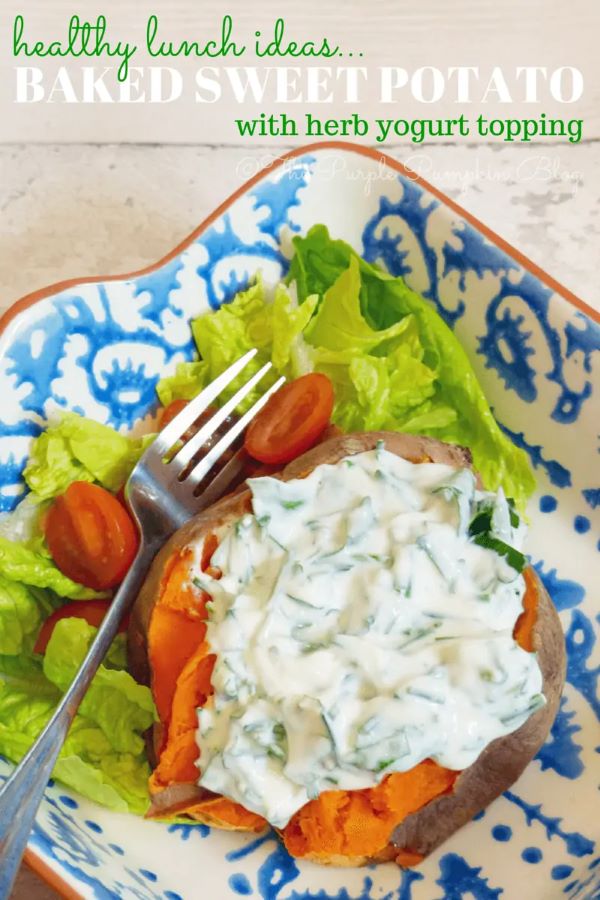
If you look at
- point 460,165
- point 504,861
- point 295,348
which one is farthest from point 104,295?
point 504,861

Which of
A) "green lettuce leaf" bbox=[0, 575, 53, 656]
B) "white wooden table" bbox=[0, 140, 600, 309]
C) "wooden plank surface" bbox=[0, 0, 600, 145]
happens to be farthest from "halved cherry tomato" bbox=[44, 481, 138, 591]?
"wooden plank surface" bbox=[0, 0, 600, 145]

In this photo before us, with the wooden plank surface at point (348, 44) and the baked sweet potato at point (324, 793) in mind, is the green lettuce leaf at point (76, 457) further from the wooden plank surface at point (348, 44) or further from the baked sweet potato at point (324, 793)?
the wooden plank surface at point (348, 44)

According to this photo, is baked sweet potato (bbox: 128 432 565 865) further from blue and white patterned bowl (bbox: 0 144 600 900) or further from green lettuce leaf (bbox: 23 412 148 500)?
green lettuce leaf (bbox: 23 412 148 500)

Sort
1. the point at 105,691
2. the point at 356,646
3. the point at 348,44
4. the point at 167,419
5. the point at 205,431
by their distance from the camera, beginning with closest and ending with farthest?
the point at 356,646 → the point at 105,691 → the point at 205,431 → the point at 167,419 → the point at 348,44

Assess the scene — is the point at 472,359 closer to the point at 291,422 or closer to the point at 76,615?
the point at 291,422

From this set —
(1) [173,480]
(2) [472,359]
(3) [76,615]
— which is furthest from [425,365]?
(3) [76,615]

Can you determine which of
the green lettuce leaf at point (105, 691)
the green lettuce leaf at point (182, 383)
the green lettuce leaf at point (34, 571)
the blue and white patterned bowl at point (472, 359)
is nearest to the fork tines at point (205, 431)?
the green lettuce leaf at point (182, 383)
